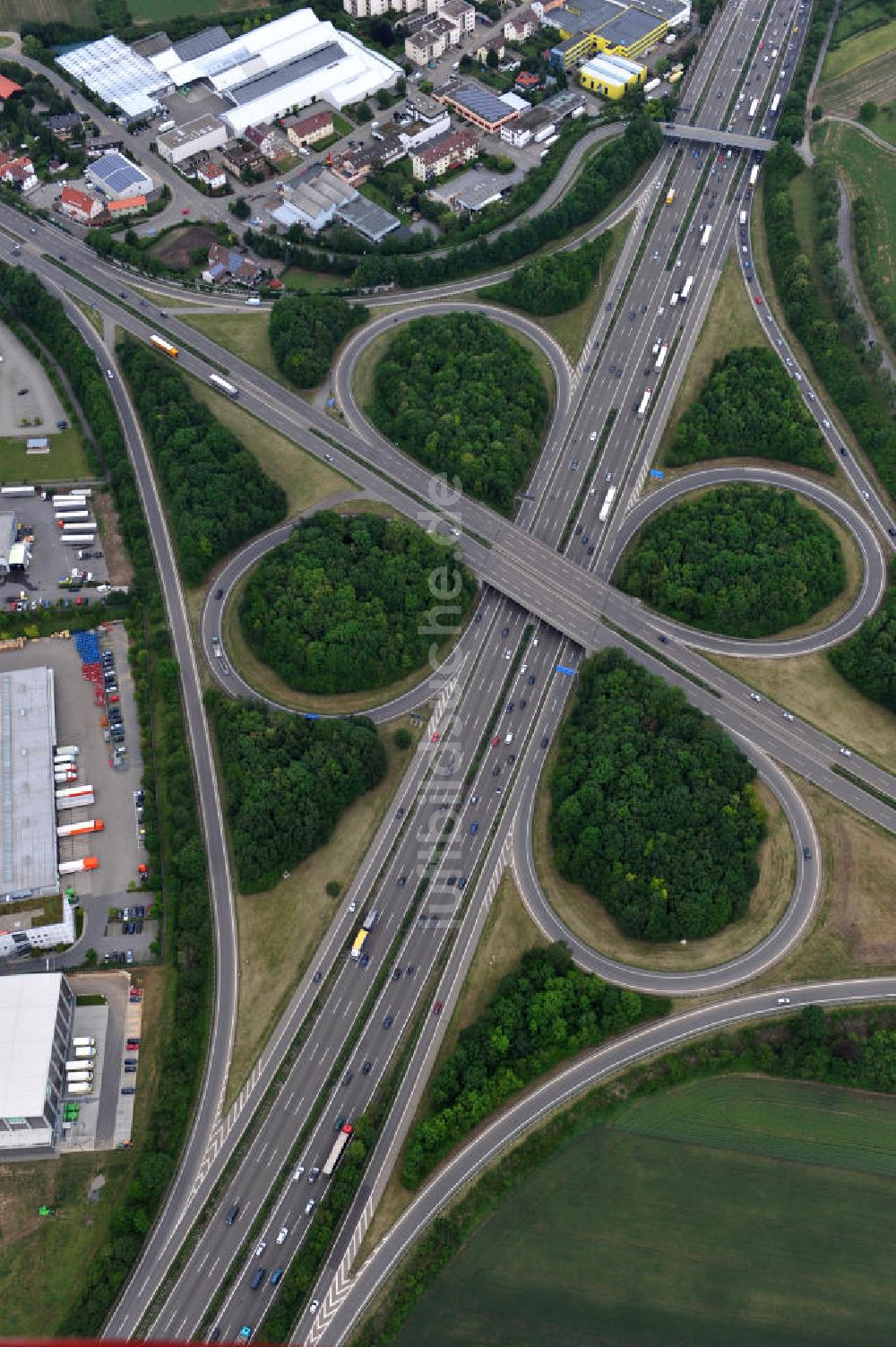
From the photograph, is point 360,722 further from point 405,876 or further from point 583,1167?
point 583,1167

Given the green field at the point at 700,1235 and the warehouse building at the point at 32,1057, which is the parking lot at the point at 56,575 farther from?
the green field at the point at 700,1235

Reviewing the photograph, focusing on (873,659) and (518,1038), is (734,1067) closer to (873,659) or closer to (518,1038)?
(518,1038)

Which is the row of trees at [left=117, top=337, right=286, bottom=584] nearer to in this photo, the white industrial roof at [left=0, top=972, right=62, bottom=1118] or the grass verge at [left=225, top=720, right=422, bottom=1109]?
the grass verge at [left=225, top=720, right=422, bottom=1109]

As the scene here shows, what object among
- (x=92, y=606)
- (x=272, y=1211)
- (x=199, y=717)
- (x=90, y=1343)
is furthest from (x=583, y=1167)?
(x=92, y=606)

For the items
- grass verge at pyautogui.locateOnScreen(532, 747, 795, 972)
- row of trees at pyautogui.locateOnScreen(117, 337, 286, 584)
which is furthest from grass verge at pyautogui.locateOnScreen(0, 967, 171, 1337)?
row of trees at pyautogui.locateOnScreen(117, 337, 286, 584)

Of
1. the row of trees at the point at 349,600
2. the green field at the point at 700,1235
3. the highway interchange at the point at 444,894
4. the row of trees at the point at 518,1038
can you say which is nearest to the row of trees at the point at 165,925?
the highway interchange at the point at 444,894

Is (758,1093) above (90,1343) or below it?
above
